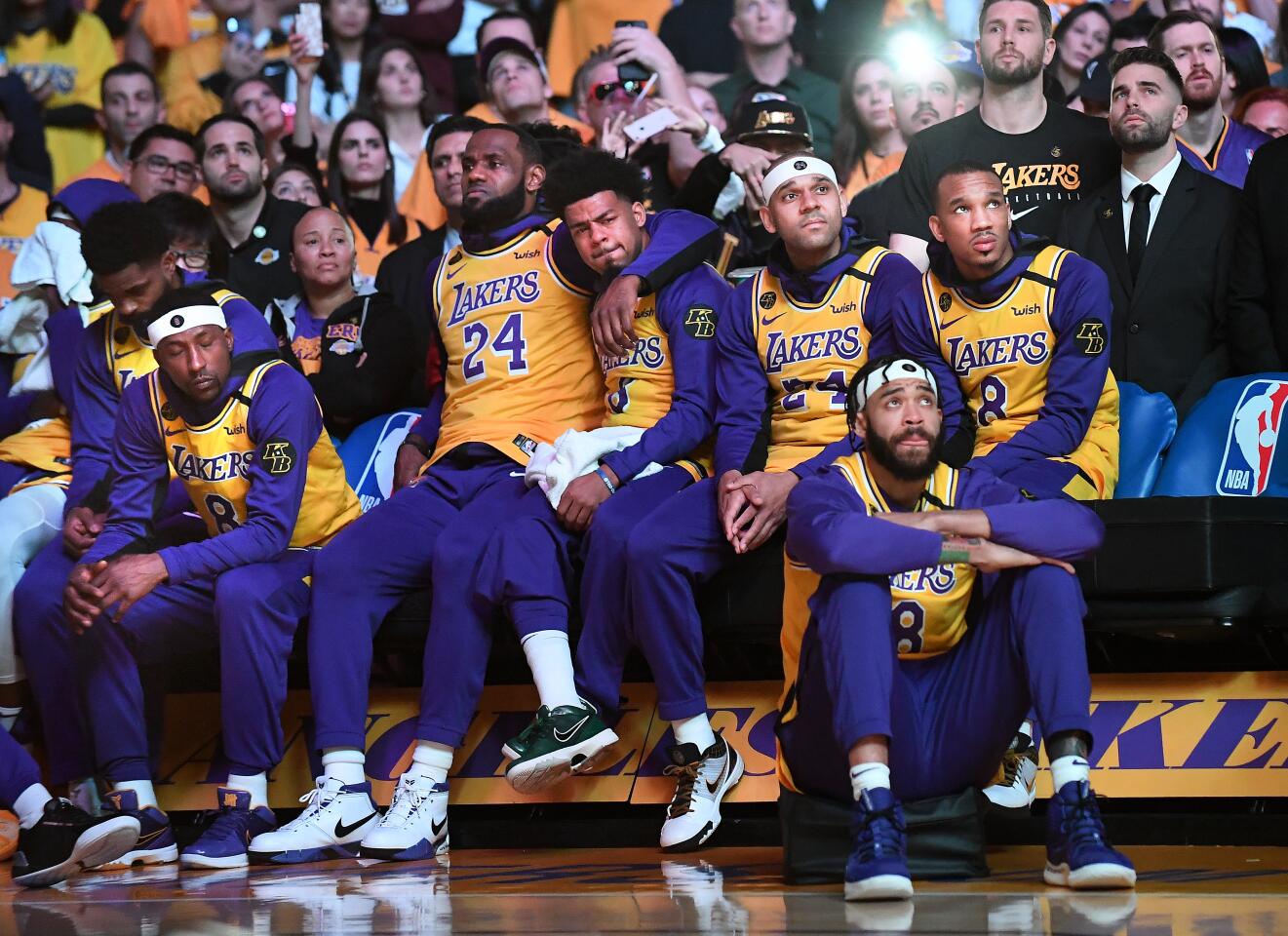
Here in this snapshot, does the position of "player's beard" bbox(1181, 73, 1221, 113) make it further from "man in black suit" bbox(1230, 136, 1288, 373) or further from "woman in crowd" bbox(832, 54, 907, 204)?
"woman in crowd" bbox(832, 54, 907, 204)

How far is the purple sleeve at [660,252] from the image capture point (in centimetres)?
523

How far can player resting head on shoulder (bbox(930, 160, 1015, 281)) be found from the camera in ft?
15.8

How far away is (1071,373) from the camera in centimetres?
476

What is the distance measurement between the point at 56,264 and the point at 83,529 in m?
1.48

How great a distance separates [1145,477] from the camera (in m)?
5.12

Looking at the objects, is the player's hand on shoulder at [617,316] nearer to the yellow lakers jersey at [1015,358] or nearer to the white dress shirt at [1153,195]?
the yellow lakers jersey at [1015,358]

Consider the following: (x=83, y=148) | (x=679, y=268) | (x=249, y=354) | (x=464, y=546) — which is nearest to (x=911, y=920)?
(x=464, y=546)

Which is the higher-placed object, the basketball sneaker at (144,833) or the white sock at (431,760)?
the white sock at (431,760)

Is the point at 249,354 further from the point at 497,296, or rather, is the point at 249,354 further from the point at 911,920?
the point at 911,920

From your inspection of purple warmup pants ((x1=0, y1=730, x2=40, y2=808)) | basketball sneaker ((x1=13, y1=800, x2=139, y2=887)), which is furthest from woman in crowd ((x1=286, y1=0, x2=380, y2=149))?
basketball sneaker ((x1=13, y1=800, x2=139, y2=887))

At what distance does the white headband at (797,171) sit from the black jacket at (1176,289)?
0.89m

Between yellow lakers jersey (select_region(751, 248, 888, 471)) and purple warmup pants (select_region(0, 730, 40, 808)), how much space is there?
2286mm

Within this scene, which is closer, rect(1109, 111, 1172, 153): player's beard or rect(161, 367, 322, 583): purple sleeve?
rect(161, 367, 322, 583): purple sleeve

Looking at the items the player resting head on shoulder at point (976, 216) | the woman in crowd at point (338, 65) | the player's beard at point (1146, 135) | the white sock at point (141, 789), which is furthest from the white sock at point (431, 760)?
the woman in crowd at point (338, 65)
